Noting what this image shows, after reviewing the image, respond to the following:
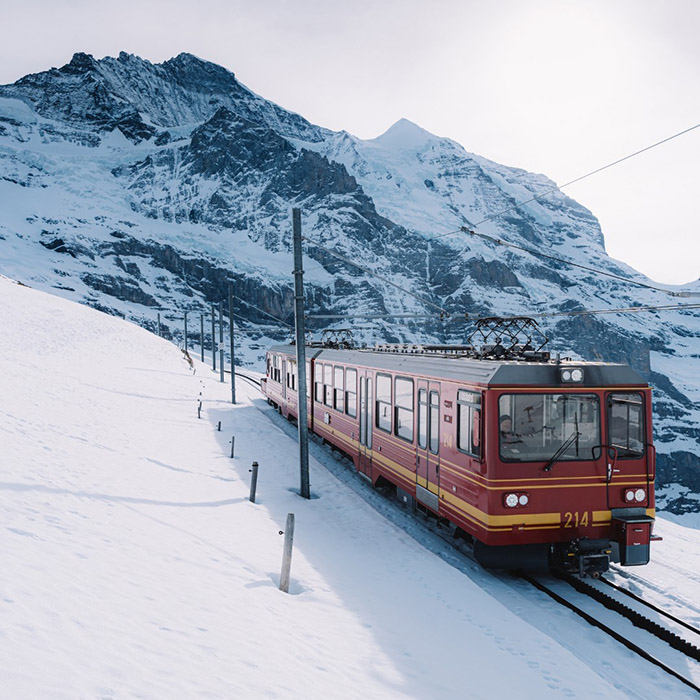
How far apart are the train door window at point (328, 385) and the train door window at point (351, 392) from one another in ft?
5.34

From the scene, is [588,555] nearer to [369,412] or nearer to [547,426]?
[547,426]

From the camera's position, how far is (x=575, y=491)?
855cm

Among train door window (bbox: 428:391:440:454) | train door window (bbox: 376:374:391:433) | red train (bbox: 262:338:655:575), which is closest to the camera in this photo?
red train (bbox: 262:338:655:575)

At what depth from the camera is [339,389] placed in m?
16.4

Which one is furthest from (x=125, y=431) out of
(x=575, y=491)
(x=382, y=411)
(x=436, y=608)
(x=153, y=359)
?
(x=153, y=359)

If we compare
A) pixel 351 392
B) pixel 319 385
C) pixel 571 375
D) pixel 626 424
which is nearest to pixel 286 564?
pixel 571 375

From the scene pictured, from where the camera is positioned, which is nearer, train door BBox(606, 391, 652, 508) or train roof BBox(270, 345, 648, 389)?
train roof BBox(270, 345, 648, 389)

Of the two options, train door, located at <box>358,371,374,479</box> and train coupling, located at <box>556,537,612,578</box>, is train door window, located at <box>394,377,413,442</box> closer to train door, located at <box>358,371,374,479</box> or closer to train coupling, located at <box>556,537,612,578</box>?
train door, located at <box>358,371,374,479</box>

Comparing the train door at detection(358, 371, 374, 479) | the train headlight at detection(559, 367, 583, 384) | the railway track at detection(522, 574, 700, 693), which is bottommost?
the railway track at detection(522, 574, 700, 693)

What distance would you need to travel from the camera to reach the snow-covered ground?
445 cm

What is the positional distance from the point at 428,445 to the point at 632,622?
13.6 ft

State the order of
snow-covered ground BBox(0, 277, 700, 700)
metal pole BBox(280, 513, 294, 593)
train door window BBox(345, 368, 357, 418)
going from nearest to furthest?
snow-covered ground BBox(0, 277, 700, 700), metal pole BBox(280, 513, 294, 593), train door window BBox(345, 368, 357, 418)

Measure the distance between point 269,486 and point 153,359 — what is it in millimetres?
29779

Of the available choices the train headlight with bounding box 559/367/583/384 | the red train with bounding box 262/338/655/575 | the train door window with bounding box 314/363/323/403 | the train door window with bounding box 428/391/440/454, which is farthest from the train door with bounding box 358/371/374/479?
the train headlight with bounding box 559/367/583/384
